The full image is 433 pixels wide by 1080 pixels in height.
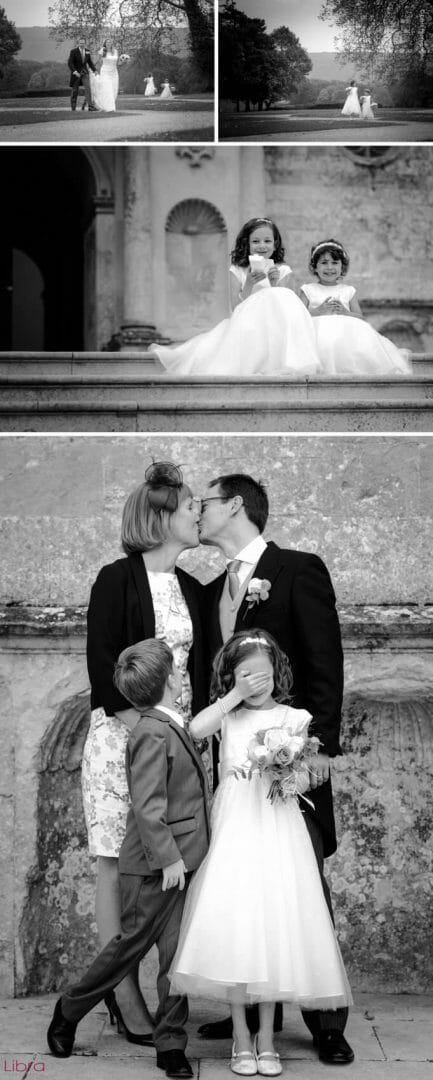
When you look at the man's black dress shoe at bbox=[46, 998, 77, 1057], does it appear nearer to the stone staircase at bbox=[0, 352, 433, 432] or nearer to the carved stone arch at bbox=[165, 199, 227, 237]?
the stone staircase at bbox=[0, 352, 433, 432]

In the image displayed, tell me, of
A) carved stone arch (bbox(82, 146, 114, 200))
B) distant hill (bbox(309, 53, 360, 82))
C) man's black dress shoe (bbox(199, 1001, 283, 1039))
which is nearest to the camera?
man's black dress shoe (bbox(199, 1001, 283, 1039))

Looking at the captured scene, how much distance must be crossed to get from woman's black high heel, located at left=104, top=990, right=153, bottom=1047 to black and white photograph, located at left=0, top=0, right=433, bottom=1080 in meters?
0.02

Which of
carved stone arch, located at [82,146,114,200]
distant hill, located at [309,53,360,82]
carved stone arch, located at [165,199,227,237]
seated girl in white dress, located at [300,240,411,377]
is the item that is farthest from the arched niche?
seated girl in white dress, located at [300,240,411,377]

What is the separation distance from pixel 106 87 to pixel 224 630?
17.9ft

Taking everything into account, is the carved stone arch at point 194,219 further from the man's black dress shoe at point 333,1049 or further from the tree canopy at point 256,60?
the man's black dress shoe at point 333,1049

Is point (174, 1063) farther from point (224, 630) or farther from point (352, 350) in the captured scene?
point (352, 350)

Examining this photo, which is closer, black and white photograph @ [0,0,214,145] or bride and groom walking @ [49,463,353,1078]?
bride and groom walking @ [49,463,353,1078]

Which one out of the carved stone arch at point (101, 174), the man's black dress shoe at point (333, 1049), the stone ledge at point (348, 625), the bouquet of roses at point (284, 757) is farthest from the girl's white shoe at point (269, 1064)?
the carved stone arch at point (101, 174)

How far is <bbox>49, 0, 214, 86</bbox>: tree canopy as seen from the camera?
26.8 ft

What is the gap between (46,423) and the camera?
659 centimetres

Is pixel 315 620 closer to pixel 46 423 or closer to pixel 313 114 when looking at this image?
pixel 46 423

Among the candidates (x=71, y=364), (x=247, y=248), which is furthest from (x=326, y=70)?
(x=71, y=364)

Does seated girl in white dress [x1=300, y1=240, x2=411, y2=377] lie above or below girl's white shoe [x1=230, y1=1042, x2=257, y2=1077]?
above

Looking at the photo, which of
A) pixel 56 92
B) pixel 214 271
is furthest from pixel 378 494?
pixel 214 271
